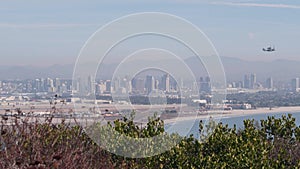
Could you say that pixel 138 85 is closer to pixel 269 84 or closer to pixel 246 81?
pixel 246 81

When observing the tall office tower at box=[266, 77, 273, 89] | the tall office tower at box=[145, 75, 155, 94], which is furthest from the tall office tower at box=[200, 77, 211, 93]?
the tall office tower at box=[266, 77, 273, 89]

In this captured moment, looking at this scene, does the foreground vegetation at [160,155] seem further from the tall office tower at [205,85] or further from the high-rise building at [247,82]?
the high-rise building at [247,82]

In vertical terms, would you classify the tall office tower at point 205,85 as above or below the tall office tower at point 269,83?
below

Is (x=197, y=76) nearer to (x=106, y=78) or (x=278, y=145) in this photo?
(x=106, y=78)

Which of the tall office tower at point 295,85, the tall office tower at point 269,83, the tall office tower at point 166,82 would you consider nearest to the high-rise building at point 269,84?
the tall office tower at point 269,83

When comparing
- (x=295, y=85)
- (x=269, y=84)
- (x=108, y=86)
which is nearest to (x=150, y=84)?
(x=108, y=86)
